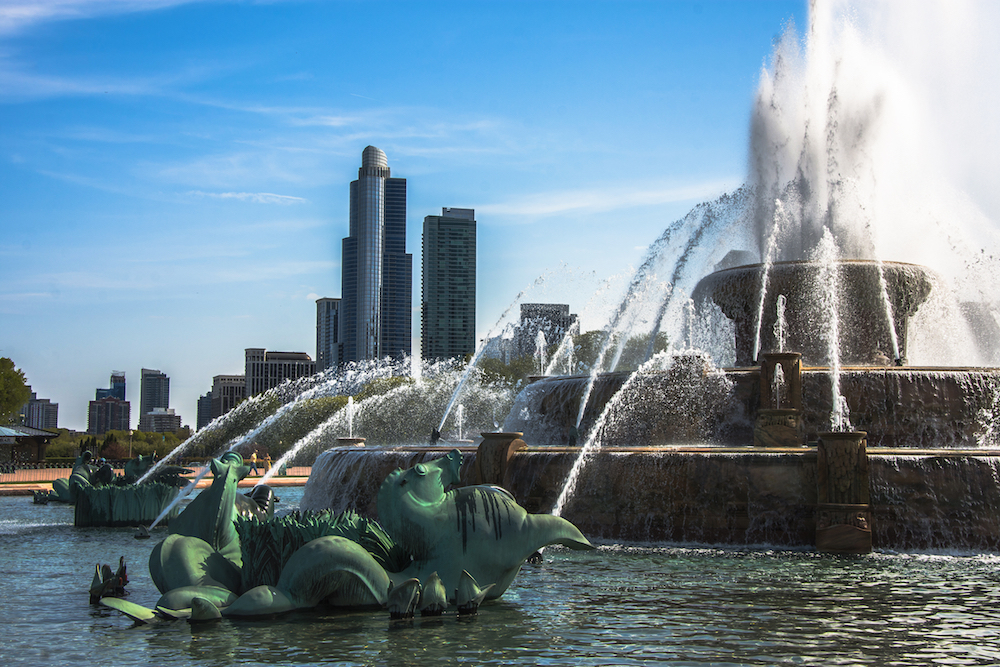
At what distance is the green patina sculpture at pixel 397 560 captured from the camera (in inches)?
395

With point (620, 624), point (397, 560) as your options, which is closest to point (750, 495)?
point (620, 624)

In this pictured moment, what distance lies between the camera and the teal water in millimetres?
8312

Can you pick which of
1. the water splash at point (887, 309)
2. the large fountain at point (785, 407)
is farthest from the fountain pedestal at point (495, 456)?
the water splash at point (887, 309)

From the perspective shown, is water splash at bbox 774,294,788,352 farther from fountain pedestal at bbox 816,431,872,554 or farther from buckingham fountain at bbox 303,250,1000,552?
fountain pedestal at bbox 816,431,872,554

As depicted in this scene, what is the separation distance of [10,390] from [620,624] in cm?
6965

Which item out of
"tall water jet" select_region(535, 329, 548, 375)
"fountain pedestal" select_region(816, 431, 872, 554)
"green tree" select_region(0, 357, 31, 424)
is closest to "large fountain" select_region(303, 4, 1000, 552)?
"fountain pedestal" select_region(816, 431, 872, 554)

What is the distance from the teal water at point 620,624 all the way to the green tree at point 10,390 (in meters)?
62.1

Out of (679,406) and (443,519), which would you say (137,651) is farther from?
(679,406)

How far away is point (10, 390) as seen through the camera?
6975 centimetres

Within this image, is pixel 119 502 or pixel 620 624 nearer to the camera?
pixel 620 624

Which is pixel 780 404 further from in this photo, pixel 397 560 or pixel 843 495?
pixel 397 560

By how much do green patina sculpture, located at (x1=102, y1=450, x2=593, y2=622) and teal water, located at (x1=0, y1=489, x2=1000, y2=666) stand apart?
217 millimetres

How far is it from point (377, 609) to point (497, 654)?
236 centimetres

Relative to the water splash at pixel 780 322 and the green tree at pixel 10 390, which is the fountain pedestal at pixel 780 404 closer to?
the water splash at pixel 780 322
